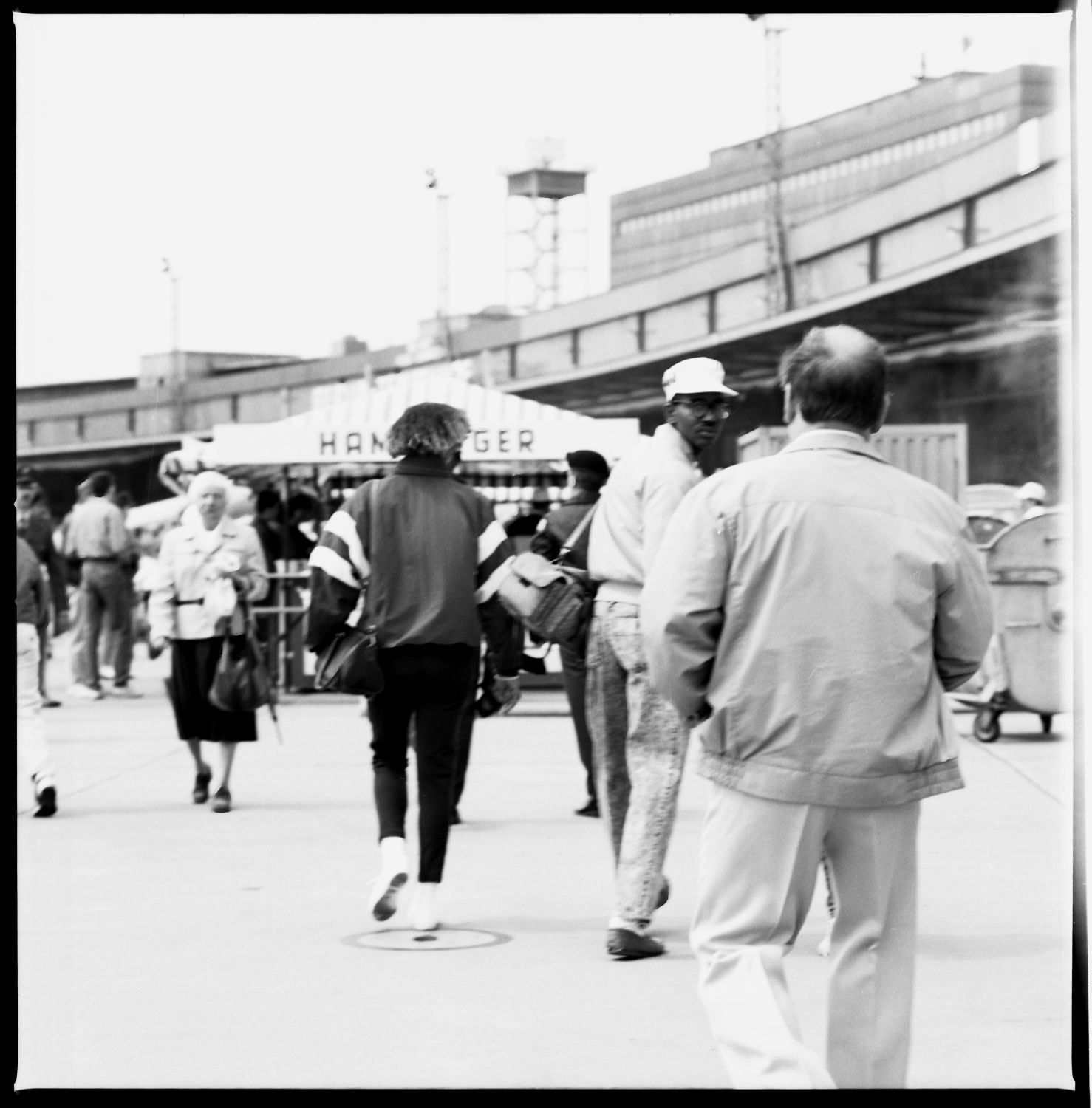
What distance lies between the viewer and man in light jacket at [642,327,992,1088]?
4043 mm

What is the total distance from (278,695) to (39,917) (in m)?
9.84

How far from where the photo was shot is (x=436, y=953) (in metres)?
6.41

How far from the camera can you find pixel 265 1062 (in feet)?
16.2

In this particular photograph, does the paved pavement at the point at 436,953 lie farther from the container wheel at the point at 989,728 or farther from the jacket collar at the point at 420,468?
the container wheel at the point at 989,728

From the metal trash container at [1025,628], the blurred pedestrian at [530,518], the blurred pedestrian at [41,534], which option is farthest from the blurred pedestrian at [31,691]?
Result: the metal trash container at [1025,628]

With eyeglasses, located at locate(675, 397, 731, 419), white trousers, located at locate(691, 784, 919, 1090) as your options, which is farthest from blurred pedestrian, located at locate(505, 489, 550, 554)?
white trousers, located at locate(691, 784, 919, 1090)

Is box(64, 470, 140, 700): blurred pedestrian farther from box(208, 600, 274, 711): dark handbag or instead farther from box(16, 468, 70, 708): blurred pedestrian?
box(208, 600, 274, 711): dark handbag

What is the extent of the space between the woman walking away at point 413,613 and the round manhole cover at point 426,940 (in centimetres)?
7

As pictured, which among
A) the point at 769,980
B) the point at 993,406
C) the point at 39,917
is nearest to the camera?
the point at 769,980

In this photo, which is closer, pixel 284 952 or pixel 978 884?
pixel 284 952

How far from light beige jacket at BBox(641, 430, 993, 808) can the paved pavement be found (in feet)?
3.54

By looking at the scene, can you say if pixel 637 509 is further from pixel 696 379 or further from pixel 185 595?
pixel 185 595
